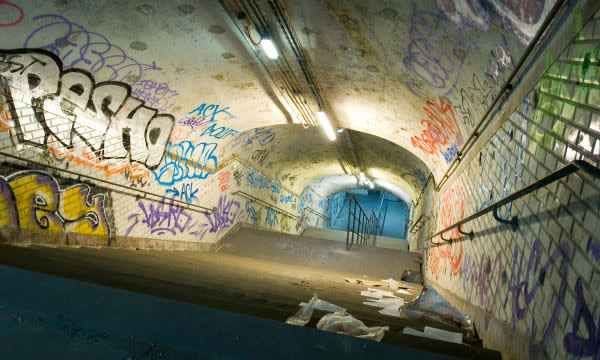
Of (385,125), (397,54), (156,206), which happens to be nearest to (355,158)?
(385,125)

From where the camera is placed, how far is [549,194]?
1.96 metres

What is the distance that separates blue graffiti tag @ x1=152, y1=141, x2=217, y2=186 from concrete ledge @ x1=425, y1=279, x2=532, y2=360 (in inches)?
246

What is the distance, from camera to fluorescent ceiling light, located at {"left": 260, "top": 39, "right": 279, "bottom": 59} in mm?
Result: 4891

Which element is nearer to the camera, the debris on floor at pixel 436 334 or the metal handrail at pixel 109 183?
the debris on floor at pixel 436 334

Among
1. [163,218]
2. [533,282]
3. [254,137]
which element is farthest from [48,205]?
[533,282]

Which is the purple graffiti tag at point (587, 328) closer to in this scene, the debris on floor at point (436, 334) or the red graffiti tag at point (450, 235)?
the debris on floor at point (436, 334)

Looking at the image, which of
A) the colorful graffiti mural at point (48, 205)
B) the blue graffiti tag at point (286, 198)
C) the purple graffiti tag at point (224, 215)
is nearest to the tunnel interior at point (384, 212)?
the blue graffiti tag at point (286, 198)

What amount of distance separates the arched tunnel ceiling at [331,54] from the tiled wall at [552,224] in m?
0.62

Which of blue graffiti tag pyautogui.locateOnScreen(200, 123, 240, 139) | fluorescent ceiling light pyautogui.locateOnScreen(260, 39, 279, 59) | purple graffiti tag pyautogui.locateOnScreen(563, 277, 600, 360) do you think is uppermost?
fluorescent ceiling light pyautogui.locateOnScreen(260, 39, 279, 59)

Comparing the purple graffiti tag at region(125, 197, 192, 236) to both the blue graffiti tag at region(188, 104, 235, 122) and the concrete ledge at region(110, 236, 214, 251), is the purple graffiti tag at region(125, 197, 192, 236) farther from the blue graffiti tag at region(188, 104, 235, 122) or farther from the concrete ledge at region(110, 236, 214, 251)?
the blue graffiti tag at region(188, 104, 235, 122)

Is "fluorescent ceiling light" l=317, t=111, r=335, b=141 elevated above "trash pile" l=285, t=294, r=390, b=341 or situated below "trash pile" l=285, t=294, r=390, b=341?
above

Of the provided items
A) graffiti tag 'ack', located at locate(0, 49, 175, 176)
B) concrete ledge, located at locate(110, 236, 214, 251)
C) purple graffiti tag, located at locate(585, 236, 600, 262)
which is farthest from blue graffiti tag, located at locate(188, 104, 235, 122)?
purple graffiti tag, located at locate(585, 236, 600, 262)

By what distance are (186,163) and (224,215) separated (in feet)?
9.04

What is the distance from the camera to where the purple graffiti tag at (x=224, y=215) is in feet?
32.5
